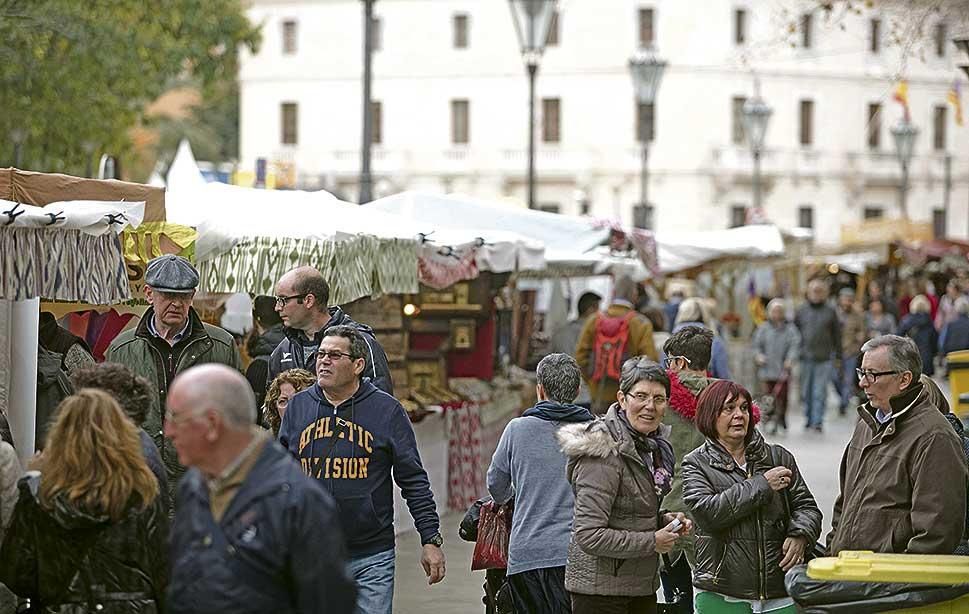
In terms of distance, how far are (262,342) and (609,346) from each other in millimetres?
5477

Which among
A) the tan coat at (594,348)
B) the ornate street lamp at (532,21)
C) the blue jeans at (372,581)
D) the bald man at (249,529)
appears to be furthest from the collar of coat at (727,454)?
the ornate street lamp at (532,21)

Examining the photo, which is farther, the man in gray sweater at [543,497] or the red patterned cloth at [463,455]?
the red patterned cloth at [463,455]

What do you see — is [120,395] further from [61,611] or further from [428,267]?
[428,267]

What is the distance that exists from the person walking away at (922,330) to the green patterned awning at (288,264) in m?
15.5

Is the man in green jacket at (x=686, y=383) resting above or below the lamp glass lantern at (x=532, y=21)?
below

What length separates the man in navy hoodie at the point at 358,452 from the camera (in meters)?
6.39

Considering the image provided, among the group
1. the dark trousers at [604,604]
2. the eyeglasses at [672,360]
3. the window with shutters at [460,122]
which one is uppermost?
the window with shutters at [460,122]

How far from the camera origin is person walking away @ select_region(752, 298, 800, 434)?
69.2 ft

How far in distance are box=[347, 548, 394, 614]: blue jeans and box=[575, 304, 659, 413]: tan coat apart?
7.69 m

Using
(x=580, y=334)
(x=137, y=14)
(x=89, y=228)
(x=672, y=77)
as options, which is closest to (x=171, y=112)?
(x=672, y=77)

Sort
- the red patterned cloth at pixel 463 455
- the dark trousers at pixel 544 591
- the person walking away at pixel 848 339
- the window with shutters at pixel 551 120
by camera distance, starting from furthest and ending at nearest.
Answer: the window with shutters at pixel 551 120 < the person walking away at pixel 848 339 < the red patterned cloth at pixel 463 455 < the dark trousers at pixel 544 591

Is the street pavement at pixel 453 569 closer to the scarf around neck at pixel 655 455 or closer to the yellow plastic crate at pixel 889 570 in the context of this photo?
the scarf around neck at pixel 655 455

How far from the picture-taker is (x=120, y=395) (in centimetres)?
579

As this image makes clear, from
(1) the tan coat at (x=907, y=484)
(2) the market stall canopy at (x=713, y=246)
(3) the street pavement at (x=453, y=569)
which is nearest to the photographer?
(1) the tan coat at (x=907, y=484)
